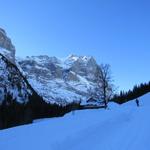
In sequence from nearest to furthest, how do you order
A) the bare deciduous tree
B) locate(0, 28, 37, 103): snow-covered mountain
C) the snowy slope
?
the snowy slope → the bare deciduous tree → locate(0, 28, 37, 103): snow-covered mountain

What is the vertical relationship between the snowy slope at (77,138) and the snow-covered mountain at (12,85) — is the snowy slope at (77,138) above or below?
below

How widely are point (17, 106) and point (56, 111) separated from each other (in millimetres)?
18223

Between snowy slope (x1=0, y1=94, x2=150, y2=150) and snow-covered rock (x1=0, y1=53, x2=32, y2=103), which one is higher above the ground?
snow-covered rock (x1=0, y1=53, x2=32, y2=103)

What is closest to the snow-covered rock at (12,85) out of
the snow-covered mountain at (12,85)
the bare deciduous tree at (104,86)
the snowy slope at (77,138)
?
the snow-covered mountain at (12,85)

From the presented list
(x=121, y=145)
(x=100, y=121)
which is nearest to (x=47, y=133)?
(x=121, y=145)

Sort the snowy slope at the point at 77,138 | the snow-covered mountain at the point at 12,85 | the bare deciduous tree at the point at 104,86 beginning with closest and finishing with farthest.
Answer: the snowy slope at the point at 77,138
the bare deciduous tree at the point at 104,86
the snow-covered mountain at the point at 12,85

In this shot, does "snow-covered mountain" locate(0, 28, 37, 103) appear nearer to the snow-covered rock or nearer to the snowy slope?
the snow-covered rock

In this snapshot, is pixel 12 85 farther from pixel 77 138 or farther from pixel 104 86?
pixel 77 138

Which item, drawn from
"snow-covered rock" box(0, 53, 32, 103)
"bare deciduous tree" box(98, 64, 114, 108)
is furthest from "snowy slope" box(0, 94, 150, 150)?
"snow-covered rock" box(0, 53, 32, 103)

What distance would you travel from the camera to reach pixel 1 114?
249 ft

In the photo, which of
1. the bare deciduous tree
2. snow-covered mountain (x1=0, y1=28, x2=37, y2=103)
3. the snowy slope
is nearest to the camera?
the snowy slope

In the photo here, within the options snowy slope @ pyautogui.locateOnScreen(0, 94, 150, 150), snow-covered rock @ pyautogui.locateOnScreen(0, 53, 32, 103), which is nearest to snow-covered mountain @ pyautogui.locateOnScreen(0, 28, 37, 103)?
snow-covered rock @ pyautogui.locateOnScreen(0, 53, 32, 103)

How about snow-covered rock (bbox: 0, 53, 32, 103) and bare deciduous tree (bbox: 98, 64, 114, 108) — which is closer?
bare deciduous tree (bbox: 98, 64, 114, 108)

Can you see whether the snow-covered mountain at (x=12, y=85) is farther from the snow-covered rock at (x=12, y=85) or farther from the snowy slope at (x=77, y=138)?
the snowy slope at (x=77, y=138)
